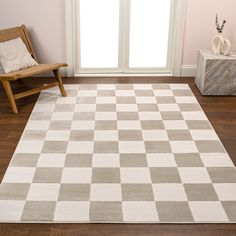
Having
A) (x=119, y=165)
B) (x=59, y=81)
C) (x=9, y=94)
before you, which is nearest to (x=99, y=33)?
(x=59, y=81)

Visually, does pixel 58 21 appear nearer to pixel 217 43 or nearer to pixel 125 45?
pixel 125 45

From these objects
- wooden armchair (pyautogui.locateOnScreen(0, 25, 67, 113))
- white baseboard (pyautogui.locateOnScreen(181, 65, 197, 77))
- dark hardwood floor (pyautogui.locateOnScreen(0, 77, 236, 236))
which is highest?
wooden armchair (pyautogui.locateOnScreen(0, 25, 67, 113))

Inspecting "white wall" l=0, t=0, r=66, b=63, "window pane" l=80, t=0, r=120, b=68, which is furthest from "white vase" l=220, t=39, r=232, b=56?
"white wall" l=0, t=0, r=66, b=63

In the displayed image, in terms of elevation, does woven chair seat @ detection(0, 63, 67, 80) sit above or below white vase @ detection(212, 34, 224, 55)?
below

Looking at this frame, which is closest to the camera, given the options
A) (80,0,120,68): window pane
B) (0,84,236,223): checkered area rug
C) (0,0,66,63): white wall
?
(0,84,236,223): checkered area rug

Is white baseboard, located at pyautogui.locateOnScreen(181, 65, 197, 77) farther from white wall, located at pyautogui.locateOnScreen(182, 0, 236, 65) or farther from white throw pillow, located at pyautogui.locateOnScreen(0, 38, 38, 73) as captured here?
white throw pillow, located at pyautogui.locateOnScreen(0, 38, 38, 73)

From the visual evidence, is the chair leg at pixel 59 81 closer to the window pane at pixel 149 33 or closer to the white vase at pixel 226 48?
the window pane at pixel 149 33

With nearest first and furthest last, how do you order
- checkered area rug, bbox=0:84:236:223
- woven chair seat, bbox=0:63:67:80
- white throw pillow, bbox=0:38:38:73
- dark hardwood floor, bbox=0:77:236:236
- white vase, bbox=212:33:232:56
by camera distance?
dark hardwood floor, bbox=0:77:236:236 → checkered area rug, bbox=0:84:236:223 → woven chair seat, bbox=0:63:67:80 → white throw pillow, bbox=0:38:38:73 → white vase, bbox=212:33:232:56

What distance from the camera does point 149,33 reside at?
5.16 meters

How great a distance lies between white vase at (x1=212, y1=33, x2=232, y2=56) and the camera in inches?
180

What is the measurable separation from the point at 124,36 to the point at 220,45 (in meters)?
1.13

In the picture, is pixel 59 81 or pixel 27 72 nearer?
pixel 27 72

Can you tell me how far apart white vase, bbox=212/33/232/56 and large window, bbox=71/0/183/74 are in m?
0.59

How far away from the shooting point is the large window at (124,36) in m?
5.03
